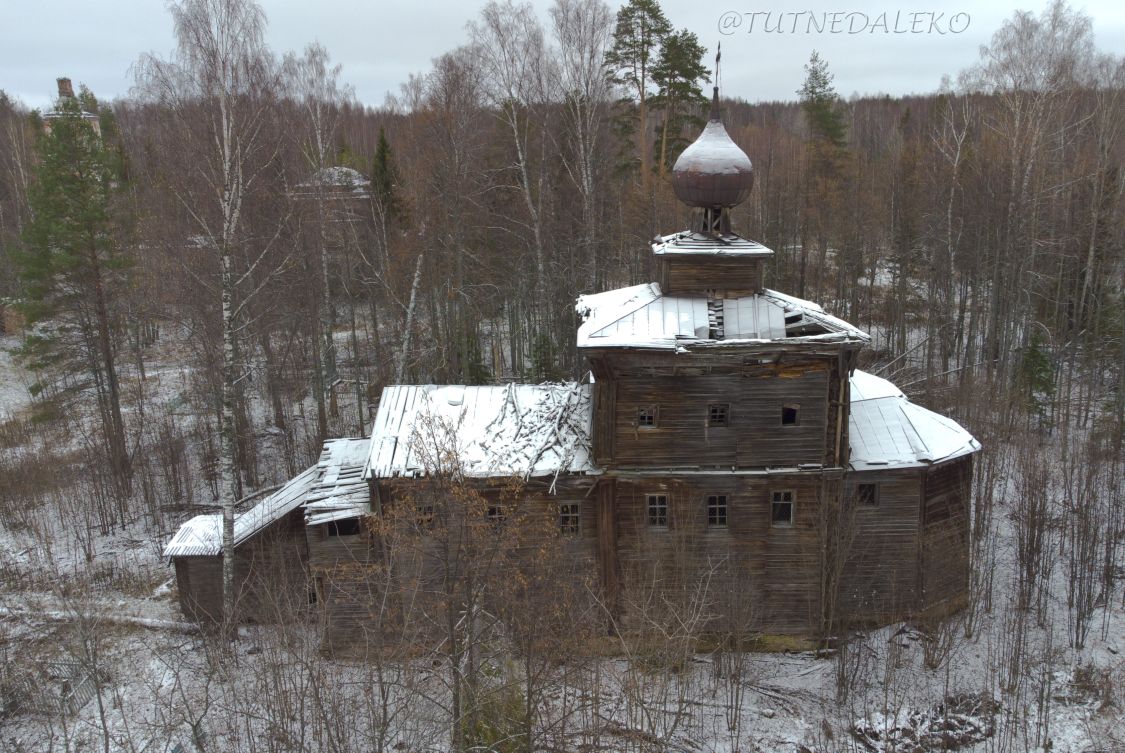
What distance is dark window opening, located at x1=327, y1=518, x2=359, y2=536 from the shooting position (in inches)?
657

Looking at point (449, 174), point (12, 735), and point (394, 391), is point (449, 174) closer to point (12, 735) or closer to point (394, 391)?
point (394, 391)

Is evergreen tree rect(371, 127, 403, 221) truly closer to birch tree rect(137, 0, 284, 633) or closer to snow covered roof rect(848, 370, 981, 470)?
birch tree rect(137, 0, 284, 633)

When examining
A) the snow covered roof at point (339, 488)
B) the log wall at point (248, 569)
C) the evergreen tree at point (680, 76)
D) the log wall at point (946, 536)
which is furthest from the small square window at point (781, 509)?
the evergreen tree at point (680, 76)

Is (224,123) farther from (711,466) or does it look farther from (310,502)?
(711,466)

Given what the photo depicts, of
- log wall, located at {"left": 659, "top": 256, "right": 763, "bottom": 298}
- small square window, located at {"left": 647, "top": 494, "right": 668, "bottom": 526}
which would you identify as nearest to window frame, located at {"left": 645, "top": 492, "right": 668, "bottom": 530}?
small square window, located at {"left": 647, "top": 494, "right": 668, "bottom": 526}

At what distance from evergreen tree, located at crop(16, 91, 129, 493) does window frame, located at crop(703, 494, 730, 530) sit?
19559mm

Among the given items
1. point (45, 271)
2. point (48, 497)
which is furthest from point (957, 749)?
point (45, 271)

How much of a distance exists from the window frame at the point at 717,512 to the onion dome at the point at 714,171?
6388 mm

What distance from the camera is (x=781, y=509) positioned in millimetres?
16469

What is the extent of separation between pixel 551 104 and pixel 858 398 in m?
15.7

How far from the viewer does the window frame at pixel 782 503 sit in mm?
16281

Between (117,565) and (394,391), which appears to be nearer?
(394,391)

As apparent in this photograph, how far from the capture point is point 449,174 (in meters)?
26.4

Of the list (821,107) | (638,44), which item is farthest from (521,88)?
(821,107)
